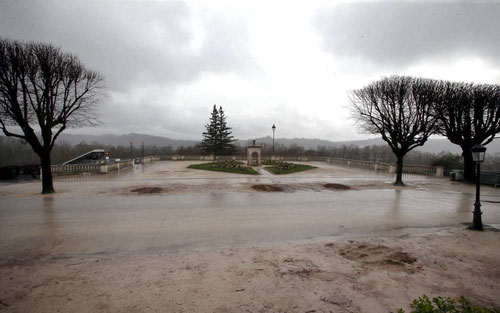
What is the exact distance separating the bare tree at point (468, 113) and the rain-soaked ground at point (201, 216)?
678 cm

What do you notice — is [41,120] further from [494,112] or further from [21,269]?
[494,112]

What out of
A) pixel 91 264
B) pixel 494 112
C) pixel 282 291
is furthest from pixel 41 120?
pixel 494 112

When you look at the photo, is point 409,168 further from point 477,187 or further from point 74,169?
point 74,169

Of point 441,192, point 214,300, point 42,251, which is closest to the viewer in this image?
point 214,300

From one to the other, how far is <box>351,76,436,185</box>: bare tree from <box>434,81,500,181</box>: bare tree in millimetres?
1648

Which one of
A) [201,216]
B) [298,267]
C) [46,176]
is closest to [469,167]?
[298,267]

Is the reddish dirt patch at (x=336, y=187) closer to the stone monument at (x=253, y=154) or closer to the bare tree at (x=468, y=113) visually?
the bare tree at (x=468, y=113)

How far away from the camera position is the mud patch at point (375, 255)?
500 cm

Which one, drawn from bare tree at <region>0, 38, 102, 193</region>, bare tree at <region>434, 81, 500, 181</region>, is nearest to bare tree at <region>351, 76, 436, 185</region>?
bare tree at <region>434, 81, 500, 181</region>

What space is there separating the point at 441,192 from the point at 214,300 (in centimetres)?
1702

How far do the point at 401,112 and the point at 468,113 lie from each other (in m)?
6.11

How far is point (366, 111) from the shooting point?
18.3 meters

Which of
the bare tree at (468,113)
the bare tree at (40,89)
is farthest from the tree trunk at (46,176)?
the bare tree at (468,113)

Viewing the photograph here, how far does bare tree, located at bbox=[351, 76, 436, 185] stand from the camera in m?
16.4
